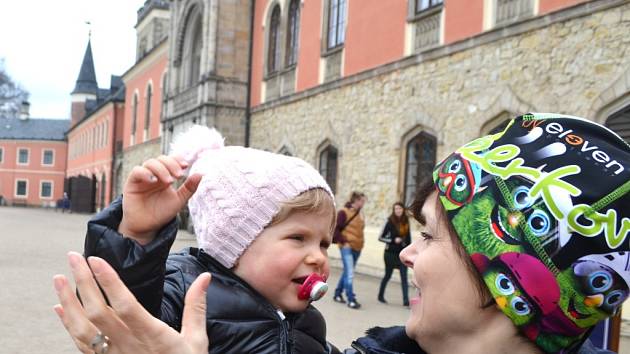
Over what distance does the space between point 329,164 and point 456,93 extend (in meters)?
5.26

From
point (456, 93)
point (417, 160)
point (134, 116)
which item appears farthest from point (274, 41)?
point (134, 116)

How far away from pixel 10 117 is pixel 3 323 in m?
68.0

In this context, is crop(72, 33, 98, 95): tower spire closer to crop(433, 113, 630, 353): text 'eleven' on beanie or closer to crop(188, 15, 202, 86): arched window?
crop(188, 15, 202, 86): arched window

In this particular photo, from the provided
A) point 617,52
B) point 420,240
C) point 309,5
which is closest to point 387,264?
point 617,52

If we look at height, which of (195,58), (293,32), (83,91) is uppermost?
(83,91)

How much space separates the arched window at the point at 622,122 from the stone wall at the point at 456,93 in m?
0.14

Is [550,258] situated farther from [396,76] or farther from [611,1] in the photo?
[396,76]

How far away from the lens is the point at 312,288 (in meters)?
1.93

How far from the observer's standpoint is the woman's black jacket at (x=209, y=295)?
143cm

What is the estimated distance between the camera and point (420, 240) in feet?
4.76

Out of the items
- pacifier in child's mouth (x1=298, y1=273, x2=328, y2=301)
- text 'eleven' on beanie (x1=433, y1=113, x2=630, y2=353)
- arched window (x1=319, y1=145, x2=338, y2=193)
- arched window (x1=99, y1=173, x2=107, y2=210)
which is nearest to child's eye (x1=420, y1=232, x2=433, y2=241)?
text 'eleven' on beanie (x1=433, y1=113, x2=630, y2=353)

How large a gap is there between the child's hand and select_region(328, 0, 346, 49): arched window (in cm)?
1349

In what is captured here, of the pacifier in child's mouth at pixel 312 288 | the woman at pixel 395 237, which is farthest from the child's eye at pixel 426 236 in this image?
the woman at pixel 395 237

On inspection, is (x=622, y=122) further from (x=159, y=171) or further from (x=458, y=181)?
(x=159, y=171)
